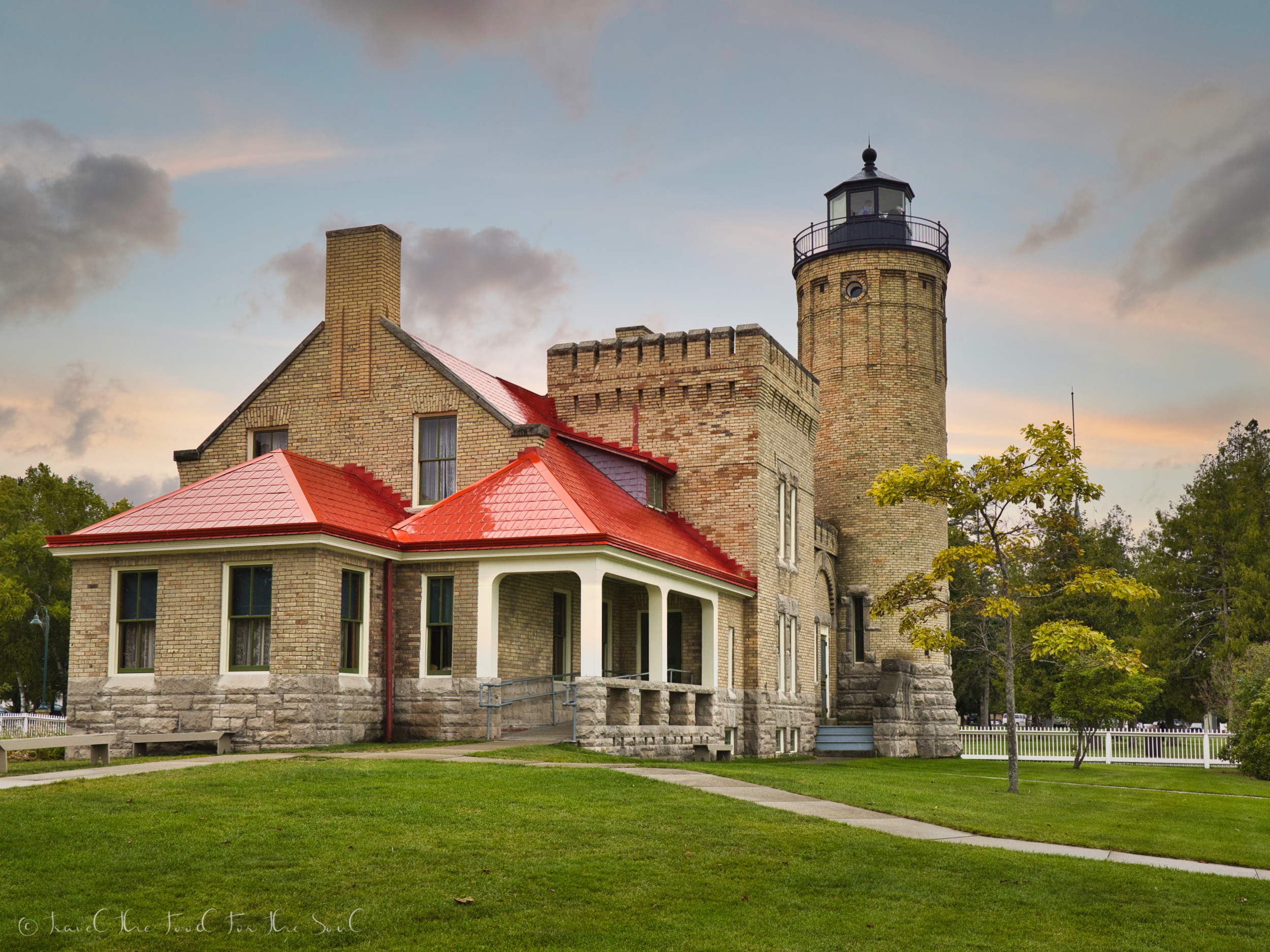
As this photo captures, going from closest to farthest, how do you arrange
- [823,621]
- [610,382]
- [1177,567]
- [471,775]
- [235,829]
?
[235,829], [471,775], [610,382], [823,621], [1177,567]

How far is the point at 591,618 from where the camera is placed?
2156cm

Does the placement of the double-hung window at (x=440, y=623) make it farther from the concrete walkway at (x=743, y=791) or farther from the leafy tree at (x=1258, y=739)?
the leafy tree at (x=1258, y=739)

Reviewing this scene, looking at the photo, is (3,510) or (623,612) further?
(3,510)

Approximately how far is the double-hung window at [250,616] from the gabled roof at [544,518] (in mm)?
2695

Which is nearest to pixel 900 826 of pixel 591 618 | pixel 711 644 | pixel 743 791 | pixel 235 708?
pixel 743 791

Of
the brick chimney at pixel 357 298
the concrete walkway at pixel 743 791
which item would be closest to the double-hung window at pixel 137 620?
the concrete walkway at pixel 743 791

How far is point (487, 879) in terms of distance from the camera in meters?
10.4

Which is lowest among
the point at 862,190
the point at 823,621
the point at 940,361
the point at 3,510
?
the point at 823,621

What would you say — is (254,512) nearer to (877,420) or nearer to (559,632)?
(559,632)

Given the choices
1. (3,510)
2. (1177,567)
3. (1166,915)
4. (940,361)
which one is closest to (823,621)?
(940,361)

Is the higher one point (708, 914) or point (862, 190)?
point (862, 190)

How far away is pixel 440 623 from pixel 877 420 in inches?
764

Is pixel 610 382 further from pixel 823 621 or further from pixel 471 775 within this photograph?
pixel 471 775

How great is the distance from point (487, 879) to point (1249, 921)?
616 cm
